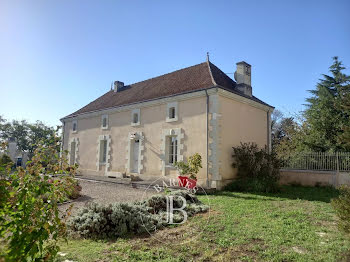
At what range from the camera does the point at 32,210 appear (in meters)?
2.18

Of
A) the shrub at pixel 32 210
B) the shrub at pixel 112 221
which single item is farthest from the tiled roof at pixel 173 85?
the shrub at pixel 32 210

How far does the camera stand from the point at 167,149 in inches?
485

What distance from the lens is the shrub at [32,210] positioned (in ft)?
6.26

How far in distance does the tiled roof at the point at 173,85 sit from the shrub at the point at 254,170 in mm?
2981

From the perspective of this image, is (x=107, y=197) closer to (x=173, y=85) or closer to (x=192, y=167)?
(x=192, y=167)

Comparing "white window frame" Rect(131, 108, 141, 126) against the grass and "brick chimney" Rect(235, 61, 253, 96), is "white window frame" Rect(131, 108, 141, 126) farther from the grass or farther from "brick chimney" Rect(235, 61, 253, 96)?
the grass

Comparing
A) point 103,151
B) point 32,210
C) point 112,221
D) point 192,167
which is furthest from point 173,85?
point 32,210

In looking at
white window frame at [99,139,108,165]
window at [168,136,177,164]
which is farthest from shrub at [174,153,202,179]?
white window frame at [99,139,108,165]

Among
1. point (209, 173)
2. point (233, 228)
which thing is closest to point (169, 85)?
point (209, 173)

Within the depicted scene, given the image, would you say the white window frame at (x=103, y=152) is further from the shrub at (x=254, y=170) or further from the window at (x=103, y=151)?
the shrub at (x=254, y=170)

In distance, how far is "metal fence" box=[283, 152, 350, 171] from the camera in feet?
36.3

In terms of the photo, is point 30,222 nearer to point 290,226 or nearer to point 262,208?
point 290,226

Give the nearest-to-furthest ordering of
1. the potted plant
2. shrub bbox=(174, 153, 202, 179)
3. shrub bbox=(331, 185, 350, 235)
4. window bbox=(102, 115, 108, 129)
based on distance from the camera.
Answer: shrub bbox=(331, 185, 350, 235)
the potted plant
shrub bbox=(174, 153, 202, 179)
window bbox=(102, 115, 108, 129)

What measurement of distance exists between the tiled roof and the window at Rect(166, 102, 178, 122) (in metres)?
0.58
